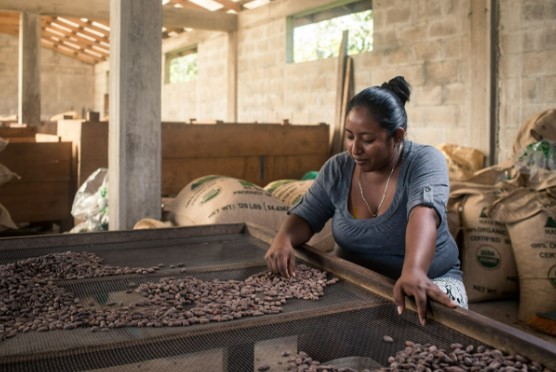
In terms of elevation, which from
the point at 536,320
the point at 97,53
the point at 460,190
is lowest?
the point at 536,320

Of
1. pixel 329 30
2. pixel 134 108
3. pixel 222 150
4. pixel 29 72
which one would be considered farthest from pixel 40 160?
pixel 29 72

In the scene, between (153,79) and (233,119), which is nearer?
(153,79)

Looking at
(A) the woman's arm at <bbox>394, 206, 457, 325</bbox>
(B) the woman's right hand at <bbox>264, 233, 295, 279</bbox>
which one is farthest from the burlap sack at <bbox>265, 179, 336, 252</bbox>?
(A) the woman's arm at <bbox>394, 206, 457, 325</bbox>

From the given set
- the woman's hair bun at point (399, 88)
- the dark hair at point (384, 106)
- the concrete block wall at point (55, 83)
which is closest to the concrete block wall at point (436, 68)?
the woman's hair bun at point (399, 88)

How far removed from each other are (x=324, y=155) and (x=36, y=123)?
427cm

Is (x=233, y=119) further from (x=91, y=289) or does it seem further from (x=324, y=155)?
(x=91, y=289)

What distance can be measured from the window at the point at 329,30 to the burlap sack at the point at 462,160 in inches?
81.0

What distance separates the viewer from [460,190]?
371 centimetres

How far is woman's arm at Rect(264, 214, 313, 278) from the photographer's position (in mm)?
1915

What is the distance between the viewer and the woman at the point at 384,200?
6.21ft

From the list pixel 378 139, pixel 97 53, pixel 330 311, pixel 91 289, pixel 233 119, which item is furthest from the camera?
pixel 97 53

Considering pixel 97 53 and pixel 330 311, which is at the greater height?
pixel 97 53

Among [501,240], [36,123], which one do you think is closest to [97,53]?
[36,123]

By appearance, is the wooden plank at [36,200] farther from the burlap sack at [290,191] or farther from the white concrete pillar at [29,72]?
the white concrete pillar at [29,72]
